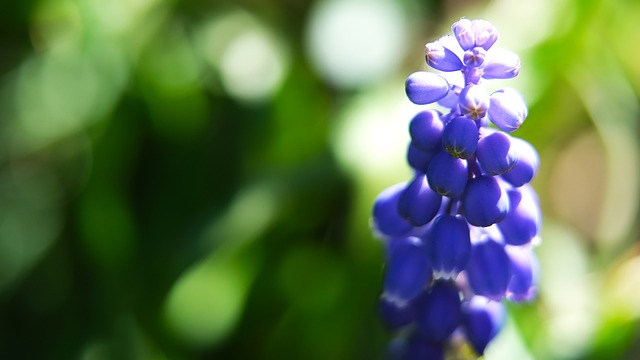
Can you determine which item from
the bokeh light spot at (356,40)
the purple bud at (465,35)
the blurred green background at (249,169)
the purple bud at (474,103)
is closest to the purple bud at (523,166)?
the purple bud at (474,103)

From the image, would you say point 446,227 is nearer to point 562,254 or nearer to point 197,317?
point 197,317

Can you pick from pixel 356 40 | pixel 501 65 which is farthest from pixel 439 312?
pixel 356 40

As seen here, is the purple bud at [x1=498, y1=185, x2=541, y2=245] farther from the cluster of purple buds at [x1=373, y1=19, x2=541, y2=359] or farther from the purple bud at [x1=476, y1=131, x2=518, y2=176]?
the purple bud at [x1=476, y1=131, x2=518, y2=176]

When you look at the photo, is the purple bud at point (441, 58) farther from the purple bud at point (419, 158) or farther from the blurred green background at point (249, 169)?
the blurred green background at point (249, 169)

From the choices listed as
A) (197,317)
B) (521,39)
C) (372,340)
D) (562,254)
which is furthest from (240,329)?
(521,39)

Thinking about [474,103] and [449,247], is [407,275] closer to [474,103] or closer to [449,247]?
[449,247]

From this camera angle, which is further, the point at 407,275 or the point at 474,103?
the point at 407,275
